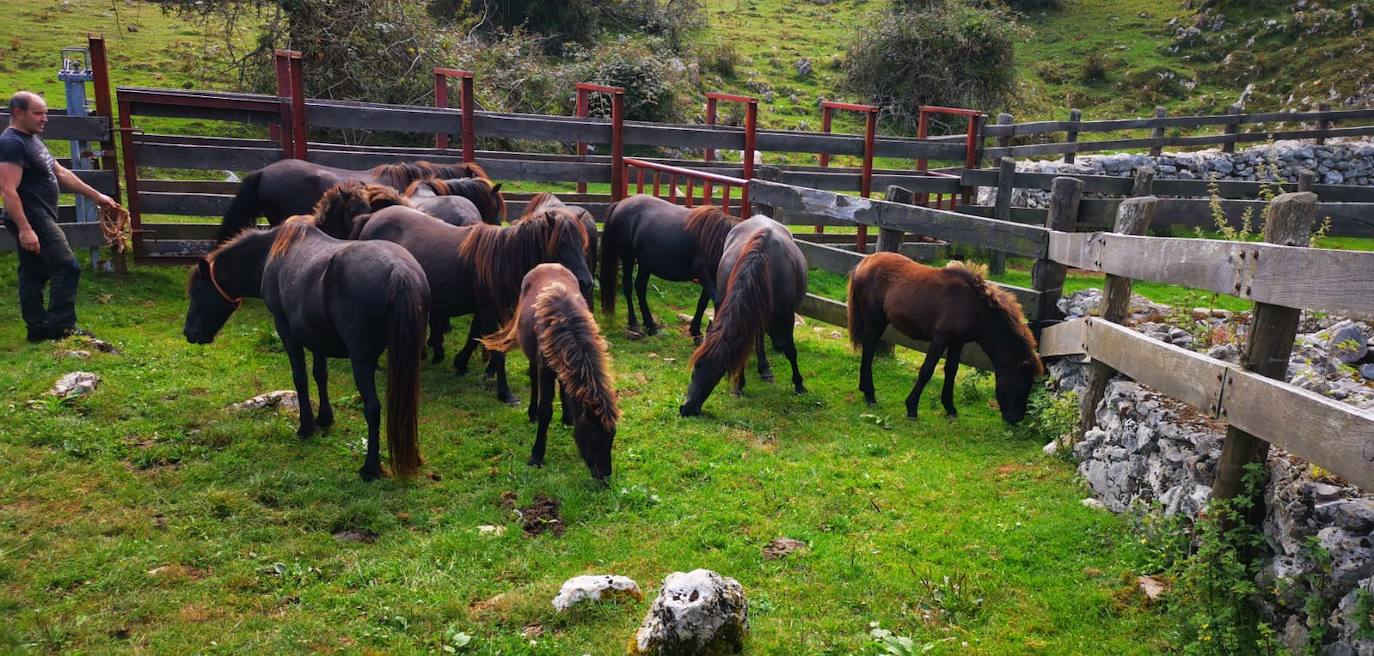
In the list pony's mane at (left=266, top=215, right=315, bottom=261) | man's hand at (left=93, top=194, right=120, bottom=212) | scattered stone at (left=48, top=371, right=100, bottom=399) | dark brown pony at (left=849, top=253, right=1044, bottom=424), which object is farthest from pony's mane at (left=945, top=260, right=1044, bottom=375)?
man's hand at (left=93, top=194, right=120, bottom=212)

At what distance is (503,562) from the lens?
467 cm

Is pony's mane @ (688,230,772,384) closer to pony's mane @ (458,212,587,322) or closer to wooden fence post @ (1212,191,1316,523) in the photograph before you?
pony's mane @ (458,212,587,322)

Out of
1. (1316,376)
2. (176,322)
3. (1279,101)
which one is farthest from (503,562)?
(1279,101)

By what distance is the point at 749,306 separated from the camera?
24.0 feet

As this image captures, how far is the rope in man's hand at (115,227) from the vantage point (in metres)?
8.08

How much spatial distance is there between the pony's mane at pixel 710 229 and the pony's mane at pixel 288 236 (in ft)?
13.1

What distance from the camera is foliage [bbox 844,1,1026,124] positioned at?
76.2 feet

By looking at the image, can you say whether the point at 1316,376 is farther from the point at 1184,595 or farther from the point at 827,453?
the point at 827,453

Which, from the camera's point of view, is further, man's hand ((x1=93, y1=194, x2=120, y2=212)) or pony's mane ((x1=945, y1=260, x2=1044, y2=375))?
man's hand ((x1=93, y1=194, x2=120, y2=212))

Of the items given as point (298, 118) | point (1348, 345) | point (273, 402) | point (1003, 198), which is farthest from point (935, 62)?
point (273, 402)

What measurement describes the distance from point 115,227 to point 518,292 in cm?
430

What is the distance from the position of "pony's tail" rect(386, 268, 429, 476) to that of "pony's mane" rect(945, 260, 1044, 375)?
4.39 metres

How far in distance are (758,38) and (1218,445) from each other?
26.3 meters

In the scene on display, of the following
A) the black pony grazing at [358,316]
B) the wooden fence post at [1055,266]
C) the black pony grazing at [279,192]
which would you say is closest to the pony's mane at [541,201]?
the black pony grazing at [279,192]
